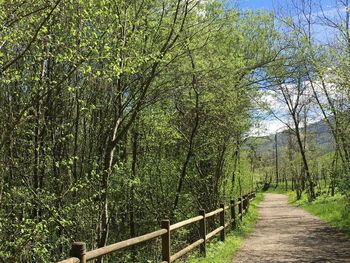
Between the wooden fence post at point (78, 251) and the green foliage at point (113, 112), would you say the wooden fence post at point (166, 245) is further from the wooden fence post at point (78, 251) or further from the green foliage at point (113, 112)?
the wooden fence post at point (78, 251)

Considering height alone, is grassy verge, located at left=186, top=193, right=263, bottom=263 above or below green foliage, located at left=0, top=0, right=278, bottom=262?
below

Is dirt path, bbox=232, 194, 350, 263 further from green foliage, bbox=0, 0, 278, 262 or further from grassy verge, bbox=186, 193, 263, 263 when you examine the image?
green foliage, bbox=0, 0, 278, 262

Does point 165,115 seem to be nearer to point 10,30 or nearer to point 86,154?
point 86,154

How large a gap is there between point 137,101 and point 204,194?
6.10 meters

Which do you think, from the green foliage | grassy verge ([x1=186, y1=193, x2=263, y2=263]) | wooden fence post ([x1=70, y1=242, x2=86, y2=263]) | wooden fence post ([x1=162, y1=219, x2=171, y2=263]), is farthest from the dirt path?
wooden fence post ([x1=70, y1=242, x2=86, y2=263])

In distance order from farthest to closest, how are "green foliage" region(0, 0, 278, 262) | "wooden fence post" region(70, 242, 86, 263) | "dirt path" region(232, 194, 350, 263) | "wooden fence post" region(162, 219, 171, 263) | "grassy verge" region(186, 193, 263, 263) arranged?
"dirt path" region(232, 194, 350, 263), "grassy verge" region(186, 193, 263, 263), "wooden fence post" region(162, 219, 171, 263), "green foliage" region(0, 0, 278, 262), "wooden fence post" region(70, 242, 86, 263)

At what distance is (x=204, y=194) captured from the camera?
578 inches

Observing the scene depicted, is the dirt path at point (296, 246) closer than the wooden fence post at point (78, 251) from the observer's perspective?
No

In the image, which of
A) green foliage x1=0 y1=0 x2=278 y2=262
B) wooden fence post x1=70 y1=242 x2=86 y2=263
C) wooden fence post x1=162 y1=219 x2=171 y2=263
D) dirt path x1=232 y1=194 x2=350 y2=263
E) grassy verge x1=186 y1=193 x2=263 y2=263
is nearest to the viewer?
wooden fence post x1=70 y1=242 x2=86 y2=263

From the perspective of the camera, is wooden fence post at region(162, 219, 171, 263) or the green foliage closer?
the green foliage

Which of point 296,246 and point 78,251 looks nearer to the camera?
point 78,251

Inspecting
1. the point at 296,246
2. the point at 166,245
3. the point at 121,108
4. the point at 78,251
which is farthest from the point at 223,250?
the point at 78,251

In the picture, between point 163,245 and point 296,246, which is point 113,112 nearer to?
point 163,245

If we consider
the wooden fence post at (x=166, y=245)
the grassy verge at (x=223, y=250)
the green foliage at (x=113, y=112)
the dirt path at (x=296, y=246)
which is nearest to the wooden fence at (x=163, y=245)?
the wooden fence post at (x=166, y=245)
